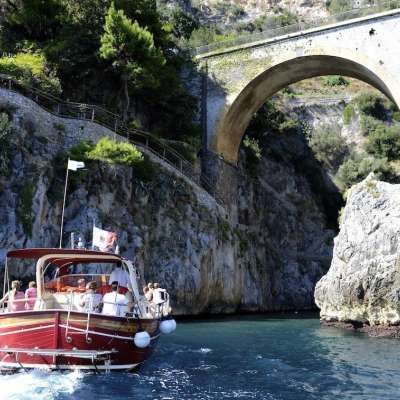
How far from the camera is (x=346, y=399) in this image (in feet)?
35.6

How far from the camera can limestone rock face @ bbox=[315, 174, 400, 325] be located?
21406 mm

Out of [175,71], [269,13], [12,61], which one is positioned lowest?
[12,61]

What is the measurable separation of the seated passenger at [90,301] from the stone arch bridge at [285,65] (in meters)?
21.0

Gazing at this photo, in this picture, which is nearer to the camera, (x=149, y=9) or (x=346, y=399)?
(x=346, y=399)

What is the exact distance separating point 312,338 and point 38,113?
44.6 ft

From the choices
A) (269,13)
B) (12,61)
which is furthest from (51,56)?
(269,13)

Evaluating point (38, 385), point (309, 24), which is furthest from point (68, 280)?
point (309, 24)

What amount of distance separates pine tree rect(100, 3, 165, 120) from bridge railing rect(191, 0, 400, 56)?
6.21 metres

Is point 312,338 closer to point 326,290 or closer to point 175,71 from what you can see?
point 326,290

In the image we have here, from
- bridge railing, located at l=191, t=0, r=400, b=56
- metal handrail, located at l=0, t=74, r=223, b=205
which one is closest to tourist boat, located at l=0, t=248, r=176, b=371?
metal handrail, located at l=0, t=74, r=223, b=205

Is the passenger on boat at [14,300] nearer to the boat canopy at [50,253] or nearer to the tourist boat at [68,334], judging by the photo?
the tourist boat at [68,334]

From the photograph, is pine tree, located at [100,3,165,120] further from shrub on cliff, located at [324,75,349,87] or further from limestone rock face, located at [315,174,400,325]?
shrub on cliff, located at [324,75,349,87]

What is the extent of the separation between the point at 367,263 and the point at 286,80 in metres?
15.6

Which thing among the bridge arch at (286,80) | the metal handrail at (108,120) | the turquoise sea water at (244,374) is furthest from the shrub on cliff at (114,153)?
the bridge arch at (286,80)
